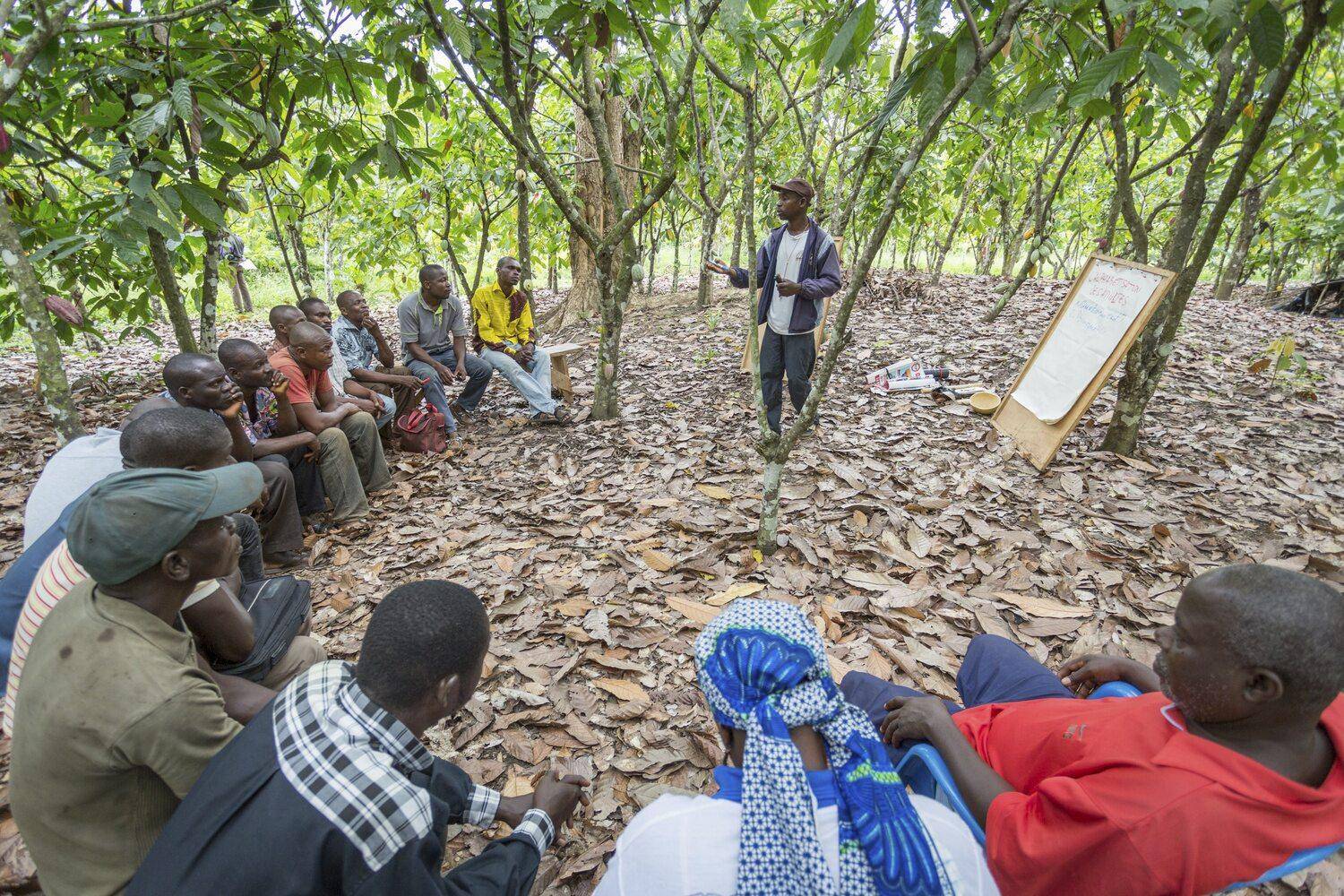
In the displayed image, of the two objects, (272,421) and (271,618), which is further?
(272,421)

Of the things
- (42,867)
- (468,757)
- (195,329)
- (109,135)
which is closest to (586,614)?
(468,757)

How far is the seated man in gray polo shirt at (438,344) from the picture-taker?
19.9 ft

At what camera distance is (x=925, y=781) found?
1.87m

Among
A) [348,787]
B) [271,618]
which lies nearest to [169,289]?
[271,618]

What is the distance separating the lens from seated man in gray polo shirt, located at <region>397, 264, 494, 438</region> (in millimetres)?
6066

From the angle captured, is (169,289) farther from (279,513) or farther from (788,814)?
(788,814)

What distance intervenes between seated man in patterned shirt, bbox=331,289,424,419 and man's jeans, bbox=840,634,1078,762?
4.89 meters

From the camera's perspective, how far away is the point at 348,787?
4.27ft

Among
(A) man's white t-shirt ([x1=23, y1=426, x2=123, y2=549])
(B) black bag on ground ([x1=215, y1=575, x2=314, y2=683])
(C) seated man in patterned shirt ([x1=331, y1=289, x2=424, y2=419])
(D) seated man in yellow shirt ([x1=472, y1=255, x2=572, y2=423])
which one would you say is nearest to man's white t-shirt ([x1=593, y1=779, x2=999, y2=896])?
(B) black bag on ground ([x1=215, y1=575, x2=314, y2=683])

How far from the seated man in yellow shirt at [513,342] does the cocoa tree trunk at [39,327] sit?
3.16 metres

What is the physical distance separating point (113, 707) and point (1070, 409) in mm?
5249

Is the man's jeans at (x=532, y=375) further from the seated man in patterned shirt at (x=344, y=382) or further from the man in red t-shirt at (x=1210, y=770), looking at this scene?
the man in red t-shirt at (x=1210, y=770)

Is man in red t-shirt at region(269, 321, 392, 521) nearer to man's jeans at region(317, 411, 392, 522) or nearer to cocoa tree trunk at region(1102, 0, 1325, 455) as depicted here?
man's jeans at region(317, 411, 392, 522)

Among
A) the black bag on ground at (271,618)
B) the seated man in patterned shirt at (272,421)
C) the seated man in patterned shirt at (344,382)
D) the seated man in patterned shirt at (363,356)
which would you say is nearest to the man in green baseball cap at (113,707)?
the black bag on ground at (271,618)
